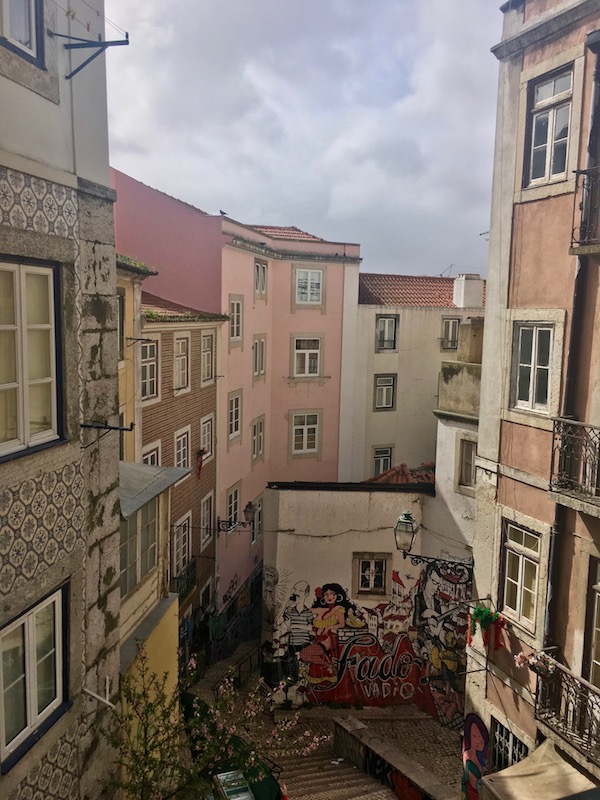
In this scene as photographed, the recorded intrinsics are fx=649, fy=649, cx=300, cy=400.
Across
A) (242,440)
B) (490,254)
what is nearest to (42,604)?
(490,254)

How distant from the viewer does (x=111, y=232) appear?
717cm

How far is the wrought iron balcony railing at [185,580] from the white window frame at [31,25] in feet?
48.7

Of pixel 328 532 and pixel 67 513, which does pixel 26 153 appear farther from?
pixel 328 532

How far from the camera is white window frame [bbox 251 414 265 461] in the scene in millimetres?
25672

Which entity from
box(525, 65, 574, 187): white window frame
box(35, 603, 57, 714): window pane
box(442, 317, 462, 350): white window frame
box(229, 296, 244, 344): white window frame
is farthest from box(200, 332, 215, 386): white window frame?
box(35, 603, 57, 714): window pane

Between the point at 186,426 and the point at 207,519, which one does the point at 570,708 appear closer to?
the point at 186,426

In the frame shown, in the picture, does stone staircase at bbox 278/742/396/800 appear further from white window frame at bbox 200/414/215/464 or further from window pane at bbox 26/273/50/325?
window pane at bbox 26/273/50/325

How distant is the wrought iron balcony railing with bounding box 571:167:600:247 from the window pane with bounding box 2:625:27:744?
8660 mm

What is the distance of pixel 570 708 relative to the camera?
9578mm

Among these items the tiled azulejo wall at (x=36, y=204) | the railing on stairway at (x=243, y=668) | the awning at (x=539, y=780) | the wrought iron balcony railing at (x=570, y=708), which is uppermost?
the tiled azulejo wall at (x=36, y=204)

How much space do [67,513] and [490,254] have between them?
8.23 meters

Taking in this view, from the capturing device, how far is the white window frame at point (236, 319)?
22562mm

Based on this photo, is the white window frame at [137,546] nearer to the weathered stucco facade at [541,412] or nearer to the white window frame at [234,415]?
the weathered stucco facade at [541,412]

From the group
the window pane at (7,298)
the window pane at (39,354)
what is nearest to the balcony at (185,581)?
the window pane at (39,354)
